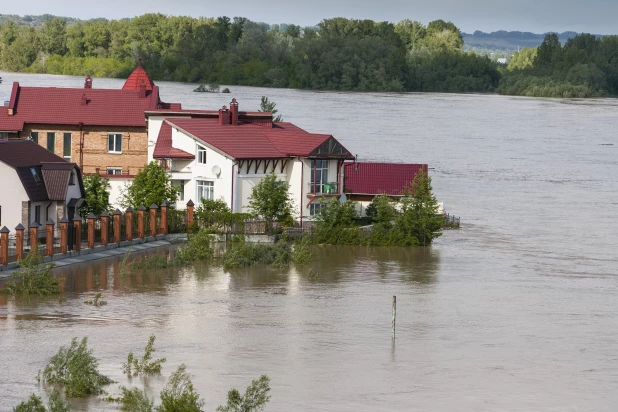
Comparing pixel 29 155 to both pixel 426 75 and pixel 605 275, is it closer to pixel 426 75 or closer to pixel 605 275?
pixel 605 275

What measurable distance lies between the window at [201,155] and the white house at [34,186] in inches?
209

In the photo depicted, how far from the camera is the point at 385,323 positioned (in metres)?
29.8

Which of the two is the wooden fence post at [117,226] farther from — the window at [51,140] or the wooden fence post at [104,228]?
the window at [51,140]

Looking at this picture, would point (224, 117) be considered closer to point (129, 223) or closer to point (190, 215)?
point (190, 215)

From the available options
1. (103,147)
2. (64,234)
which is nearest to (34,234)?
(64,234)

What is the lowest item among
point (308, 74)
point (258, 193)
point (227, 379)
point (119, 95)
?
point (227, 379)

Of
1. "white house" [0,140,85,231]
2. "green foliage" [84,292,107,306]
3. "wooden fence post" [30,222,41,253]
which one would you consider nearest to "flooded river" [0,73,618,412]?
"green foliage" [84,292,107,306]

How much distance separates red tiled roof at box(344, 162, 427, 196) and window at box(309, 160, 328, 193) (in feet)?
7.62

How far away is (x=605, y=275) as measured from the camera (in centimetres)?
3916

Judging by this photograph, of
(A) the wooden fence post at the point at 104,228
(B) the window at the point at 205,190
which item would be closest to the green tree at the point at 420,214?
(B) the window at the point at 205,190

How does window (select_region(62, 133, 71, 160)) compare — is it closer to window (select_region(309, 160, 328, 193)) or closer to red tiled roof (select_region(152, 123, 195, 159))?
red tiled roof (select_region(152, 123, 195, 159))

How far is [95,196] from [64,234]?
5.16 meters

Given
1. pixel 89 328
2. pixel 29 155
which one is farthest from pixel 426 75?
pixel 89 328

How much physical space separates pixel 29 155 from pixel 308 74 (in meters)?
112
